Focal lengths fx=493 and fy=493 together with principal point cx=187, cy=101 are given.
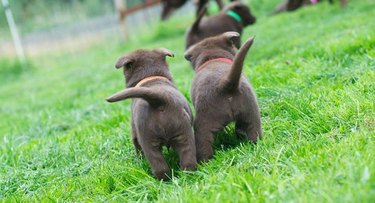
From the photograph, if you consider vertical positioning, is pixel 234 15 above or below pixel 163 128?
below

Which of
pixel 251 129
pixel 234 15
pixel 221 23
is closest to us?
pixel 251 129

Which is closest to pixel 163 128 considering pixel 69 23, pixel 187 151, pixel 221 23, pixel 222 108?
pixel 187 151

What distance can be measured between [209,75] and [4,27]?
72.2 ft

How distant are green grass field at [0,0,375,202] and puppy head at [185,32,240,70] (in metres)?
0.64

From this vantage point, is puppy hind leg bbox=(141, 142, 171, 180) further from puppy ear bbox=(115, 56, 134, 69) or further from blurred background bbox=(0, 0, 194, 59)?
blurred background bbox=(0, 0, 194, 59)

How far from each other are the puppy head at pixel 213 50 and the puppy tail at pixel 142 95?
3.19 ft

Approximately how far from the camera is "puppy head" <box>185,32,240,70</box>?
4250mm

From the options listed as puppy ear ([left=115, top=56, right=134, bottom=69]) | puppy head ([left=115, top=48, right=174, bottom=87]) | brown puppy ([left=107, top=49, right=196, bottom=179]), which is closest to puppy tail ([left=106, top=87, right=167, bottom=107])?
brown puppy ([left=107, top=49, right=196, bottom=179])

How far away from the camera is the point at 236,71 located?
3.38m

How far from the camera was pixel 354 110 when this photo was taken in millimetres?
3609

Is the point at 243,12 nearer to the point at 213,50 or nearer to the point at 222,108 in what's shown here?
the point at 213,50

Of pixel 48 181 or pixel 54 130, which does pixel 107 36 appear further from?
pixel 48 181

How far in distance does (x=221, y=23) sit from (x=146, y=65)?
352cm

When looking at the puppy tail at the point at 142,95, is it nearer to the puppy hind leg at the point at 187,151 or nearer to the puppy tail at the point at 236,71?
the puppy hind leg at the point at 187,151
